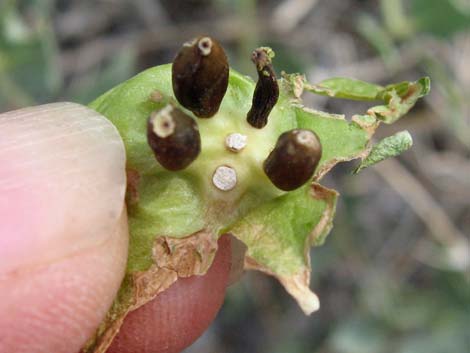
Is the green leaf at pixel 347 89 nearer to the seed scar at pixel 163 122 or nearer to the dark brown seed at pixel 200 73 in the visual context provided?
the dark brown seed at pixel 200 73

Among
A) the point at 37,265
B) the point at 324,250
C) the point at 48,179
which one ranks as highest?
the point at 48,179

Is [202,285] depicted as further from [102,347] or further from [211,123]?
[211,123]

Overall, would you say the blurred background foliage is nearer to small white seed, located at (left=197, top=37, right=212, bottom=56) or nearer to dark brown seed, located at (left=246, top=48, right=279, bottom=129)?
dark brown seed, located at (left=246, top=48, right=279, bottom=129)

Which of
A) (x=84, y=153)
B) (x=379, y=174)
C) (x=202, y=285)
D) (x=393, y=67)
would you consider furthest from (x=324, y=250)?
(x=84, y=153)

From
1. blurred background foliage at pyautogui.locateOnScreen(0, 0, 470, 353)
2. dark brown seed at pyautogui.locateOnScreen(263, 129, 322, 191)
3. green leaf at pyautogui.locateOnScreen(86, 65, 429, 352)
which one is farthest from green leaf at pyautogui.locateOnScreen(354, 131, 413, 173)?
blurred background foliage at pyautogui.locateOnScreen(0, 0, 470, 353)

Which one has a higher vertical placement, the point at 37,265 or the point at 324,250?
the point at 37,265

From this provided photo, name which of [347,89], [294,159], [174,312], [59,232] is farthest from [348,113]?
[59,232]

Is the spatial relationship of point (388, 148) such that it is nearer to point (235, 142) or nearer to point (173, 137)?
point (235, 142)
